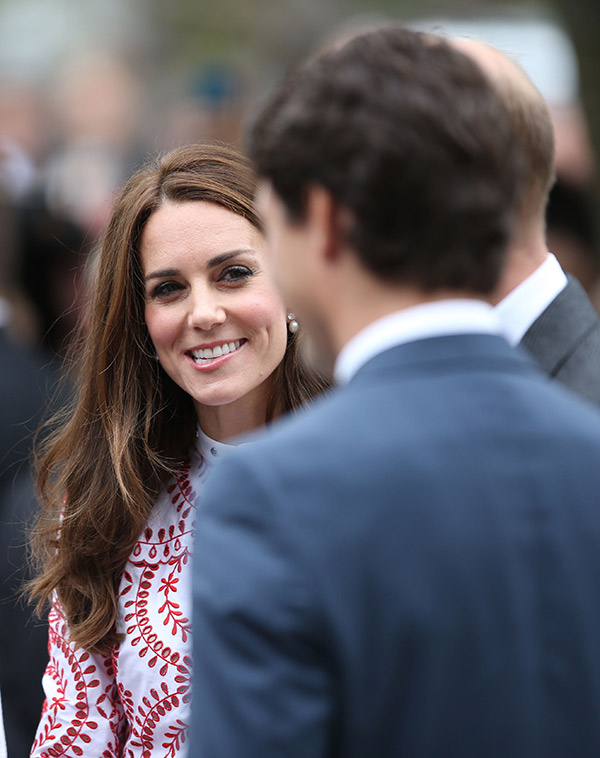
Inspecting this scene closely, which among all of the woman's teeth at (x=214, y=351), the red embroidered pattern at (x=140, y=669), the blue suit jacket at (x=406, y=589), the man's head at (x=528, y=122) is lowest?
the red embroidered pattern at (x=140, y=669)

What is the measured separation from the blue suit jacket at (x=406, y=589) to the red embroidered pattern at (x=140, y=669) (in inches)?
42.4

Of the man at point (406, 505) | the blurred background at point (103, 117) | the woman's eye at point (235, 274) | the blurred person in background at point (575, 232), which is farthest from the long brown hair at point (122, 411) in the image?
the blurred person in background at point (575, 232)

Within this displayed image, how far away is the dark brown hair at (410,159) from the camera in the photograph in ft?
4.77

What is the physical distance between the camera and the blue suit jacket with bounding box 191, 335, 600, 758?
1.41 meters

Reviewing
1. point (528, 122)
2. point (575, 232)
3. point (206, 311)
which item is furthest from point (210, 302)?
point (575, 232)

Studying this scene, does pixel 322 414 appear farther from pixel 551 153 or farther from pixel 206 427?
pixel 206 427

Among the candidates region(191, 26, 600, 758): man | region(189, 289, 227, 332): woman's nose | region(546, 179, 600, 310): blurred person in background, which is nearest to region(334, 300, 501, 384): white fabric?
region(191, 26, 600, 758): man

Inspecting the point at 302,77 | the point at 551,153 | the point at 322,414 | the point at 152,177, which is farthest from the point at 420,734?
the point at 152,177

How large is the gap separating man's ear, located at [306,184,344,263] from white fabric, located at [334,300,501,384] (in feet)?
0.34

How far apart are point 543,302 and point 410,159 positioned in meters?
0.68

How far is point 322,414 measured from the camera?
1.50m

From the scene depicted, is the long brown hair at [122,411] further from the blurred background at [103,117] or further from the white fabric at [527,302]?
the white fabric at [527,302]

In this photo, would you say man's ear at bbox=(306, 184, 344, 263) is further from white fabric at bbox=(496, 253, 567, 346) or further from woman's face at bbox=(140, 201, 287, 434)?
woman's face at bbox=(140, 201, 287, 434)

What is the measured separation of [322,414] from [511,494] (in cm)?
24
